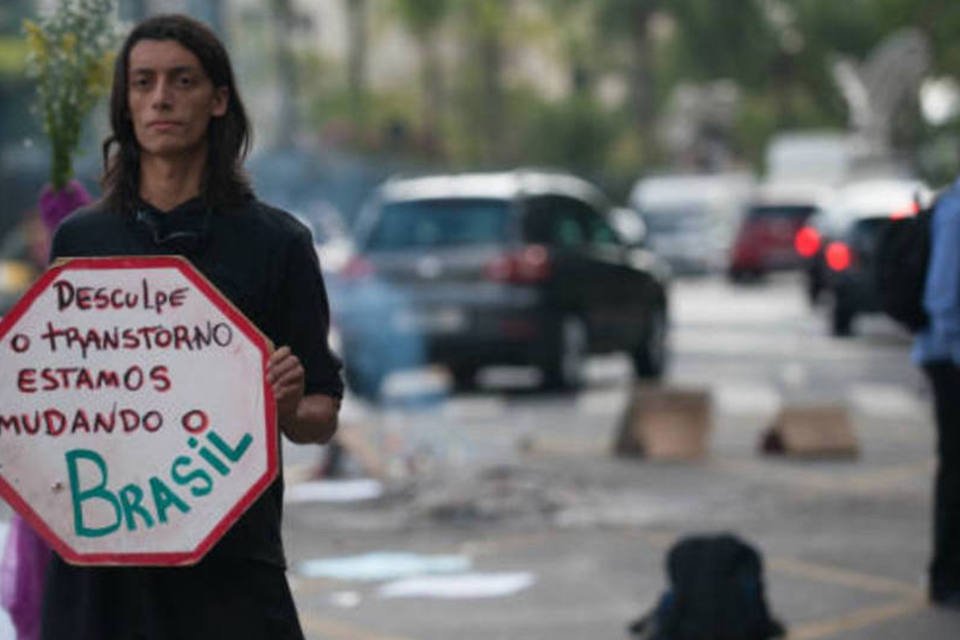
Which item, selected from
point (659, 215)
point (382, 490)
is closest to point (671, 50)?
point (659, 215)

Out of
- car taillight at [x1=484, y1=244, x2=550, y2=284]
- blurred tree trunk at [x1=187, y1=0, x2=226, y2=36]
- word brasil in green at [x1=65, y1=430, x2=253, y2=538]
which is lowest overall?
car taillight at [x1=484, y1=244, x2=550, y2=284]

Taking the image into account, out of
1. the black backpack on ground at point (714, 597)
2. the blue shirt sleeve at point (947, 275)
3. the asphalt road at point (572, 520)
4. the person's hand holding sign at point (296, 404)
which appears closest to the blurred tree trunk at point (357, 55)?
the asphalt road at point (572, 520)

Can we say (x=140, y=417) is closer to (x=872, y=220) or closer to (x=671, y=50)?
(x=872, y=220)

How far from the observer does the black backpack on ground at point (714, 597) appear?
7.66 m

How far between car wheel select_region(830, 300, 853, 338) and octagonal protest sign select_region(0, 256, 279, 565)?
21.2m

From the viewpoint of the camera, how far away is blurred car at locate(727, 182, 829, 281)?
41969 millimetres

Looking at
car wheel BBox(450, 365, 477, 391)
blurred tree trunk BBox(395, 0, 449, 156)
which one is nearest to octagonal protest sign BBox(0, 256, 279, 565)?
car wheel BBox(450, 365, 477, 391)

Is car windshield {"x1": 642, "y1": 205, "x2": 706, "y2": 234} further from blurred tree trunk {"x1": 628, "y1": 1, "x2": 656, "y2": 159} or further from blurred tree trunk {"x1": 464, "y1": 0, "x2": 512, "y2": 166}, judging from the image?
blurred tree trunk {"x1": 628, "y1": 1, "x2": 656, "y2": 159}

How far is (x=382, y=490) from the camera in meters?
11.9

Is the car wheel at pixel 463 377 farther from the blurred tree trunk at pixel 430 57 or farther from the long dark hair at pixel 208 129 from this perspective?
the blurred tree trunk at pixel 430 57

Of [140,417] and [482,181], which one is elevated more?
[140,417]

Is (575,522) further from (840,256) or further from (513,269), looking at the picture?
(840,256)

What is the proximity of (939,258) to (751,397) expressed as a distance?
9.97 metres

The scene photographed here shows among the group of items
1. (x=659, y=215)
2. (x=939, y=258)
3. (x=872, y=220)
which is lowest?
(x=659, y=215)
